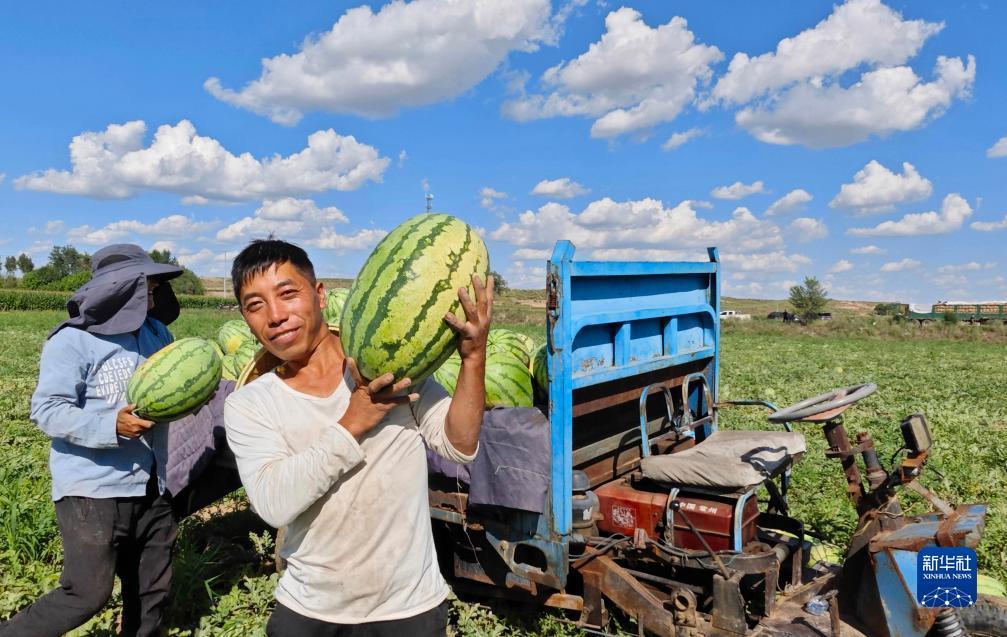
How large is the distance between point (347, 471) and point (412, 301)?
568 millimetres

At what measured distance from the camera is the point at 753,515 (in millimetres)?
3736

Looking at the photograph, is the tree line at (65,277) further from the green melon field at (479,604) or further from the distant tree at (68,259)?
the green melon field at (479,604)

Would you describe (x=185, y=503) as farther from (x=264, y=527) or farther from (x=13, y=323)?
(x=13, y=323)

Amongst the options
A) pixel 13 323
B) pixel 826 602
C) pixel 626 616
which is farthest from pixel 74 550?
pixel 13 323

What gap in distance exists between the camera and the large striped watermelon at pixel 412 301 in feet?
6.64

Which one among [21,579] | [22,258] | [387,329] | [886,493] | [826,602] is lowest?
[21,579]

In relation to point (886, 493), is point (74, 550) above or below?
below

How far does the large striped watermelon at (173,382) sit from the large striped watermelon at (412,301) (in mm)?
1623

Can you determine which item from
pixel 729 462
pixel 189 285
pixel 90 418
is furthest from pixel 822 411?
pixel 189 285

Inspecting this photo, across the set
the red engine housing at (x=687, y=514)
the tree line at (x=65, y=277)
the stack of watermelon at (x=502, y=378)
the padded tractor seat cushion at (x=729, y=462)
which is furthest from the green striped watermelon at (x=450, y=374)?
the tree line at (x=65, y=277)

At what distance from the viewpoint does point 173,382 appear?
3.31m

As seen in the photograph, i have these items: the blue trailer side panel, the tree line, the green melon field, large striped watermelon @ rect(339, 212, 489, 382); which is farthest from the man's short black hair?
the tree line

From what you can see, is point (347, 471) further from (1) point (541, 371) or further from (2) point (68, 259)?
(2) point (68, 259)

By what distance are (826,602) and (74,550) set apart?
3792 millimetres
